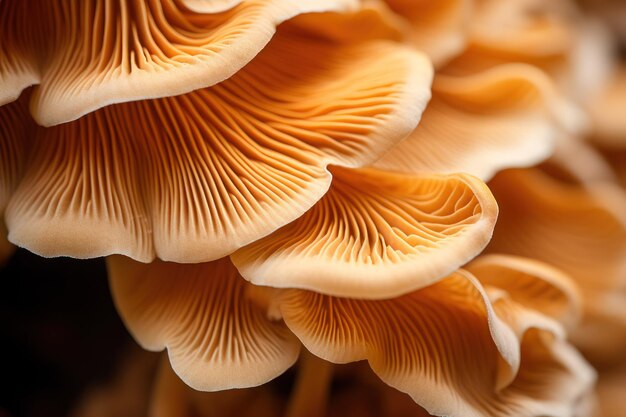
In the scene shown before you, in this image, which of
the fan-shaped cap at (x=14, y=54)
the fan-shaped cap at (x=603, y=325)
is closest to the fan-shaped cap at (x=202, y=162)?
the fan-shaped cap at (x=14, y=54)

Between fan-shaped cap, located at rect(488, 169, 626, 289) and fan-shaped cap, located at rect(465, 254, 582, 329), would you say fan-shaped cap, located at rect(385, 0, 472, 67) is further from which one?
fan-shaped cap, located at rect(465, 254, 582, 329)

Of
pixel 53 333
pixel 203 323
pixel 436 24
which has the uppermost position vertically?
pixel 436 24

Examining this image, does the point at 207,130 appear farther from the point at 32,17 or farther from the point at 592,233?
the point at 592,233

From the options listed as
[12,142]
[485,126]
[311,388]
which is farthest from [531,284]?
[12,142]

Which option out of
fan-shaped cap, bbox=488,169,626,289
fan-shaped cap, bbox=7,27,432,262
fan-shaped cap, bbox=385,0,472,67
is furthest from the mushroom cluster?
fan-shaped cap, bbox=488,169,626,289

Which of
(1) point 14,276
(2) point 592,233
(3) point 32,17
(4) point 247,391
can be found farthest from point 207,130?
(2) point 592,233

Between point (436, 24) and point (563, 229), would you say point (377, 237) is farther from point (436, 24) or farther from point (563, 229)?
point (563, 229)
